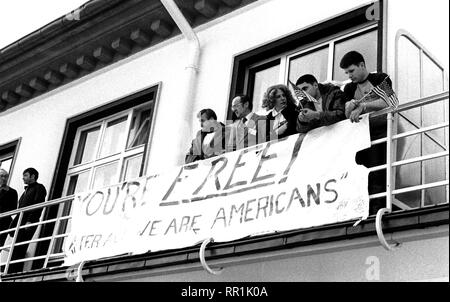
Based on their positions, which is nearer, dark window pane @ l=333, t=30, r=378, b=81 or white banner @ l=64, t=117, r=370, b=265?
white banner @ l=64, t=117, r=370, b=265

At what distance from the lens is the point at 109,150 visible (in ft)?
33.3

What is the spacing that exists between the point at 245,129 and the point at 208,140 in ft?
1.58

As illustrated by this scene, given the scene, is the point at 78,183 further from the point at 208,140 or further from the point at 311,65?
the point at 311,65

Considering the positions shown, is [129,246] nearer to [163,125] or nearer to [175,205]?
[175,205]

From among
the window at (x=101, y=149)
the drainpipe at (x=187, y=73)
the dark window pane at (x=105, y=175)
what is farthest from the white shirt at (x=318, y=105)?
the dark window pane at (x=105, y=175)

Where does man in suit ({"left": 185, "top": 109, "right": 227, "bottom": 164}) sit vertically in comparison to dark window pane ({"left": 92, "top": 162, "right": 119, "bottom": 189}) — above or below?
below

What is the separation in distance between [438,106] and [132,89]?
4742 millimetres

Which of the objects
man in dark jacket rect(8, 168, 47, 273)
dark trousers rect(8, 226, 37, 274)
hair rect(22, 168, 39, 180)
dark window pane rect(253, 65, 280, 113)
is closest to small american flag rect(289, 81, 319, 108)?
dark window pane rect(253, 65, 280, 113)

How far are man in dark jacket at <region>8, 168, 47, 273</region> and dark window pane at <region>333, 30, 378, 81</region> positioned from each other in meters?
4.35

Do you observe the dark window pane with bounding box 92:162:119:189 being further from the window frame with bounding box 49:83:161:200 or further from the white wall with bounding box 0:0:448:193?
the white wall with bounding box 0:0:448:193

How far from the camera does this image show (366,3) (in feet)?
25.2

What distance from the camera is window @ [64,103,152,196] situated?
970cm

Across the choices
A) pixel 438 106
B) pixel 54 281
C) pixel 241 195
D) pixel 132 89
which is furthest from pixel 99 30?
pixel 438 106
